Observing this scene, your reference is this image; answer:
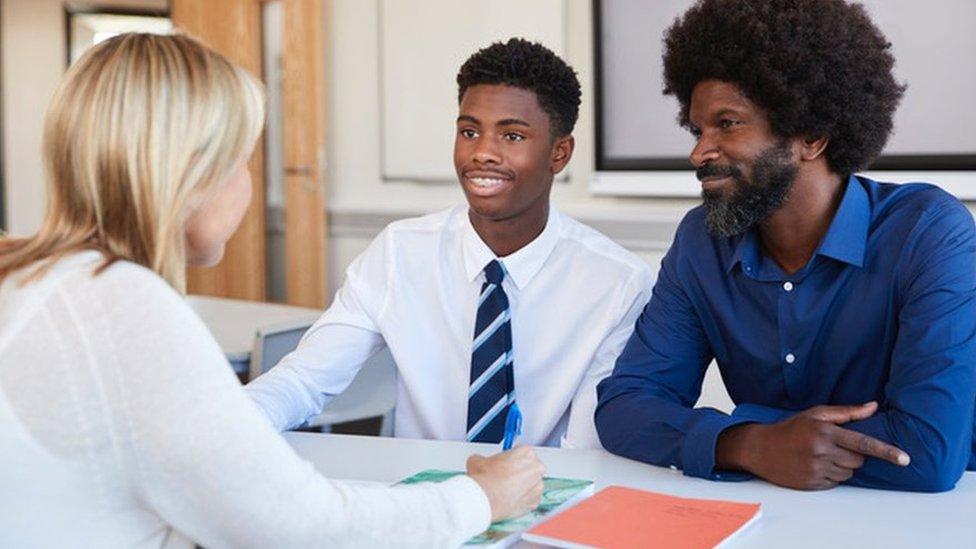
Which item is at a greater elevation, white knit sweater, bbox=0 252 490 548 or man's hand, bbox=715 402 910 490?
white knit sweater, bbox=0 252 490 548

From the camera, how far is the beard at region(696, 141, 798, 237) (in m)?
1.83

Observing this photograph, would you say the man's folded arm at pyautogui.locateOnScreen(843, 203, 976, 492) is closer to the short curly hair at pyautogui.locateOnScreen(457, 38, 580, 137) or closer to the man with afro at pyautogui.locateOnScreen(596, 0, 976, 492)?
the man with afro at pyautogui.locateOnScreen(596, 0, 976, 492)

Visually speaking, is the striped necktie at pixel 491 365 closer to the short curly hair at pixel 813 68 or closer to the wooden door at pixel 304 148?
the short curly hair at pixel 813 68

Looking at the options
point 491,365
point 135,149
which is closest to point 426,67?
point 491,365

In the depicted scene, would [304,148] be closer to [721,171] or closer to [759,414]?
[721,171]

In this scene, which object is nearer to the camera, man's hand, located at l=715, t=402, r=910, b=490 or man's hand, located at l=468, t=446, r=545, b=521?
man's hand, located at l=468, t=446, r=545, b=521

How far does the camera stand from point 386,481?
159 centimetres

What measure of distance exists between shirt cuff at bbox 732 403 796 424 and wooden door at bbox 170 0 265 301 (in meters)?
4.44

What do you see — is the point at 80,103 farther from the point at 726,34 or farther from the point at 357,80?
the point at 357,80

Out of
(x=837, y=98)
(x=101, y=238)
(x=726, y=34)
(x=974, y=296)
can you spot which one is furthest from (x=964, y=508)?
(x=101, y=238)

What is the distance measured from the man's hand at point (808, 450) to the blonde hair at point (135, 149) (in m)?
0.78

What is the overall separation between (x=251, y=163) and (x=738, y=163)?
4333mm

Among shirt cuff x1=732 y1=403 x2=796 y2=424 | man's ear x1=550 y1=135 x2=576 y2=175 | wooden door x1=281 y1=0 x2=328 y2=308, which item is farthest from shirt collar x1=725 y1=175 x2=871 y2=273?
wooden door x1=281 y1=0 x2=328 y2=308

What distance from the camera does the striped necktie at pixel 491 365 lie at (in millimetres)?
2029
